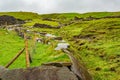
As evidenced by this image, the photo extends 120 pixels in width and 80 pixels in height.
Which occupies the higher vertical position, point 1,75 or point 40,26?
point 1,75

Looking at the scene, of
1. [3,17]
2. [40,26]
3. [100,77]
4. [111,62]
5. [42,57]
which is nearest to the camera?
[100,77]

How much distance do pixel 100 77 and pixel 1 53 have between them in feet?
45.8

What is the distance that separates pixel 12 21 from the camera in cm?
12631

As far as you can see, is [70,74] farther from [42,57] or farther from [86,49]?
[86,49]

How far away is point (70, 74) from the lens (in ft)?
65.2

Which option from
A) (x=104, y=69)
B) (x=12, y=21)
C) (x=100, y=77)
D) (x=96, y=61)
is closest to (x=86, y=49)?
(x=96, y=61)

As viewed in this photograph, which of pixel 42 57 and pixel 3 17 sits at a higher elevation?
pixel 42 57

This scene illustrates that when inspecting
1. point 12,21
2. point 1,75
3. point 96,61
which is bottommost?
point 12,21

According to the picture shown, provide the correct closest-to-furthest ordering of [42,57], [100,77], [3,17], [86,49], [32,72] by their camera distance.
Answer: [32,72], [100,77], [42,57], [86,49], [3,17]

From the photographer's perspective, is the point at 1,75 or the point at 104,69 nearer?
the point at 1,75

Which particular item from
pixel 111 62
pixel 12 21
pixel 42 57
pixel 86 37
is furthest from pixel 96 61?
pixel 12 21

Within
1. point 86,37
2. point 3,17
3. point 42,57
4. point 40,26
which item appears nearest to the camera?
point 42,57

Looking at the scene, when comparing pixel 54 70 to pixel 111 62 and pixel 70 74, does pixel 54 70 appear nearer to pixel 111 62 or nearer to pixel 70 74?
pixel 70 74

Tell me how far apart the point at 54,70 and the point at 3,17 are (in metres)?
109
